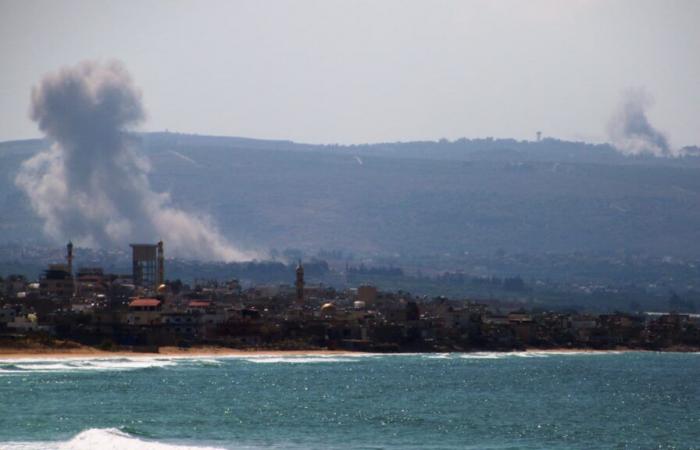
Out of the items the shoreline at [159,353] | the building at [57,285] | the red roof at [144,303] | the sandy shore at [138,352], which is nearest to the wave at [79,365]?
the shoreline at [159,353]

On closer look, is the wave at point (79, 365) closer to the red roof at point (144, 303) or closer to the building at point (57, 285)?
the red roof at point (144, 303)

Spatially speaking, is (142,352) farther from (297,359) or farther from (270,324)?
(270,324)

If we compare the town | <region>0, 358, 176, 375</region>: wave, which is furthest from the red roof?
<region>0, 358, 176, 375</region>: wave

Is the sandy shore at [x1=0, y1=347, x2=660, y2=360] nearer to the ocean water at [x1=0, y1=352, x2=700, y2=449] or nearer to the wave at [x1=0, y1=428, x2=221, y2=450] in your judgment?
the ocean water at [x1=0, y1=352, x2=700, y2=449]

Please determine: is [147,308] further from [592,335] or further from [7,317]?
[592,335]

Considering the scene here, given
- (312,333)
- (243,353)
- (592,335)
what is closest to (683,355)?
(592,335)
